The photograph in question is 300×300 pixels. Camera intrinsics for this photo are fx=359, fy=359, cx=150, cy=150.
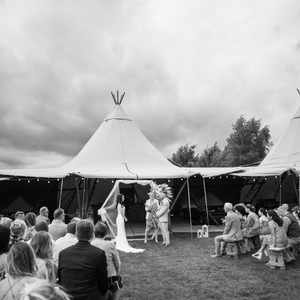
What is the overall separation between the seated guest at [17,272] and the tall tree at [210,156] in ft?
122

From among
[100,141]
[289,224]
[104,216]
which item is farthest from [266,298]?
[100,141]

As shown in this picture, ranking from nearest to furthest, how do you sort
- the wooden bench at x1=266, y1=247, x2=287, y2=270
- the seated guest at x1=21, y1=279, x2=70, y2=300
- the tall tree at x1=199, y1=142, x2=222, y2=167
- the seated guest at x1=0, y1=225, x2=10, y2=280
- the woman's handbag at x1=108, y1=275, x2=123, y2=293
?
the seated guest at x1=21, y1=279, x2=70, y2=300, the seated guest at x1=0, y1=225, x2=10, y2=280, the woman's handbag at x1=108, y1=275, x2=123, y2=293, the wooden bench at x1=266, y1=247, x2=287, y2=270, the tall tree at x1=199, y1=142, x2=222, y2=167

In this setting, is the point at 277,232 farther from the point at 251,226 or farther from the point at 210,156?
the point at 210,156

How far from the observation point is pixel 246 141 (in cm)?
3412

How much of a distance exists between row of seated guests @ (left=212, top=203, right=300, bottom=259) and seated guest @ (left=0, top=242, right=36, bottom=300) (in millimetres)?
5079

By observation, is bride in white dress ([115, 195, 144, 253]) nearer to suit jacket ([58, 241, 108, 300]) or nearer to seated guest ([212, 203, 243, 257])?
seated guest ([212, 203, 243, 257])

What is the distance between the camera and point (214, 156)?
40531 mm

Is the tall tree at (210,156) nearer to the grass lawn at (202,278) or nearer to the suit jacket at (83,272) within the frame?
the grass lawn at (202,278)

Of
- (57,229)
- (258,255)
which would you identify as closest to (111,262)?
(57,229)

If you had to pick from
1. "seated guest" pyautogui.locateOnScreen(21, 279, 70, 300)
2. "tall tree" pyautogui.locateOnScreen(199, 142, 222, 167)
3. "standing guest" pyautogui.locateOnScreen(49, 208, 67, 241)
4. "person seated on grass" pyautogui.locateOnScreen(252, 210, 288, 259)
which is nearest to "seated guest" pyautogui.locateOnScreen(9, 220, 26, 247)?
"standing guest" pyautogui.locateOnScreen(49, 208, 67, 241)

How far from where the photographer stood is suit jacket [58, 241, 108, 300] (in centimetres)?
266

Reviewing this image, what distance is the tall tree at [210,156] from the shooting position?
39.4 metres

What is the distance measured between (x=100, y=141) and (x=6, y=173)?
414cm

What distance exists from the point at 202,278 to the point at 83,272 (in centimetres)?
333
